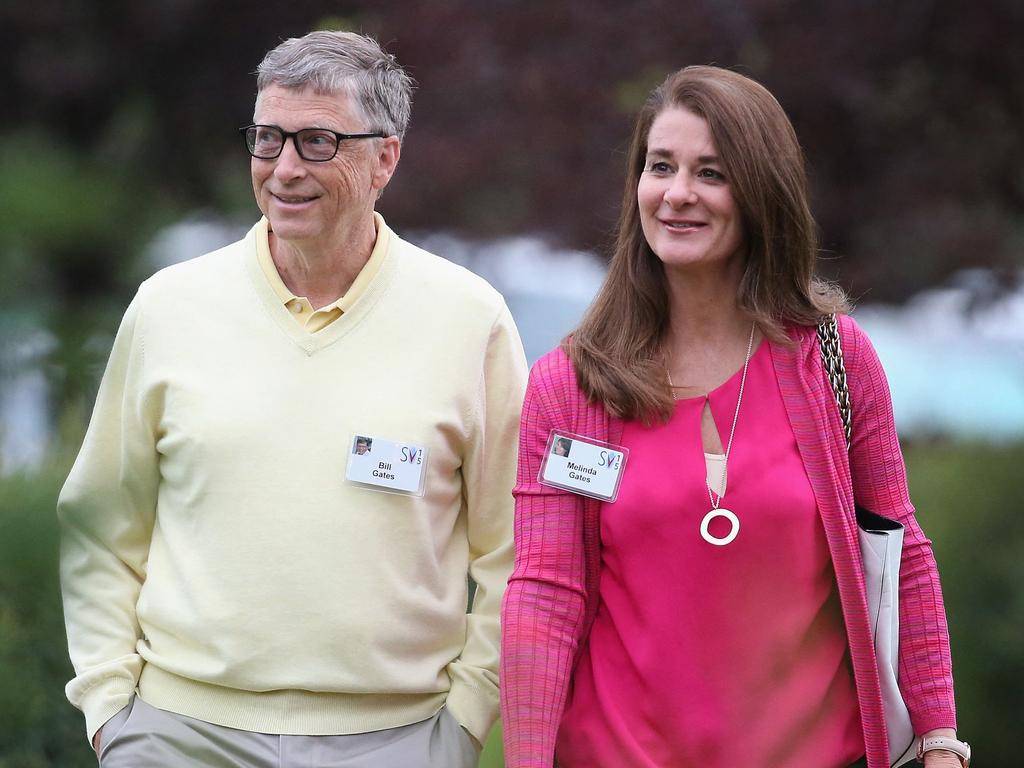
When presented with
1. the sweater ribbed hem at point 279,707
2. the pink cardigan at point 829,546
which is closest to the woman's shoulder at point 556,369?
the pink cardigan at point 829,546

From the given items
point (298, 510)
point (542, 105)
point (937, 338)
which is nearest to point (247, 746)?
point (298, 510)

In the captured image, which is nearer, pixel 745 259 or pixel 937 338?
pixel 745 259

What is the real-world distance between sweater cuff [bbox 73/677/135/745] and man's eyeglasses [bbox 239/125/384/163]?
3.60ft

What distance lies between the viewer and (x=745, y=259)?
103 inches

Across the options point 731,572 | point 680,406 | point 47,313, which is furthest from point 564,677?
point 47,313

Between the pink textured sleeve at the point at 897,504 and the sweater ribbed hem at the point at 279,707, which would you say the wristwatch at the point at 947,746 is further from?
the sweater ribbed hem at the point at 279,707

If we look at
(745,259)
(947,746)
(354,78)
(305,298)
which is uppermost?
(354,78)

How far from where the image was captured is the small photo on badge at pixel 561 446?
248 centimetres

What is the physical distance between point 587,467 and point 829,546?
1.49 ft

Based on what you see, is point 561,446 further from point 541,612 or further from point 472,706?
point 472,706

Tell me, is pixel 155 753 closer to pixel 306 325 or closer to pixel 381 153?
pixel 306 325

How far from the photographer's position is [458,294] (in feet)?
9.42

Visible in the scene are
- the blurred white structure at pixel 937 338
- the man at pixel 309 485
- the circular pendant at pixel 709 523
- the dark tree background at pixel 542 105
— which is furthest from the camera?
the blurred white structure at pixel 937 338

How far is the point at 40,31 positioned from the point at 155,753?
7.46 ft
